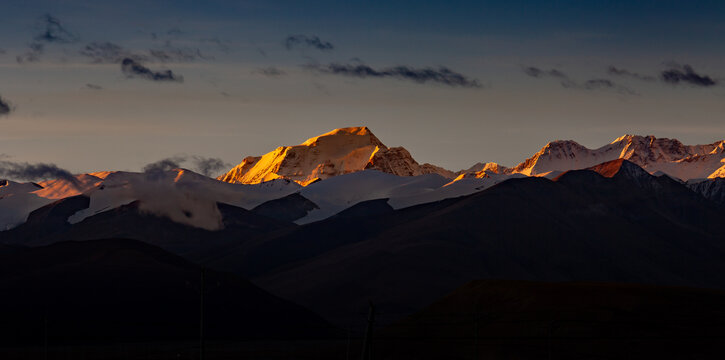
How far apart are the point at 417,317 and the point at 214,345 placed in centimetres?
3331

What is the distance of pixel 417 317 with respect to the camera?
163 m

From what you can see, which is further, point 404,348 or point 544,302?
point 544,302

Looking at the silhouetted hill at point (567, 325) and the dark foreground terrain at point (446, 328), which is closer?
the silhouetted hill at point (567, 325)

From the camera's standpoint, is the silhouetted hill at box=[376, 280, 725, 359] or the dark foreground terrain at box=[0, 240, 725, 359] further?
the dark foreground terrain at box=[0, 240, 725, 359]

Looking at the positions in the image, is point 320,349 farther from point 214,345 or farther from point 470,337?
point 470,337

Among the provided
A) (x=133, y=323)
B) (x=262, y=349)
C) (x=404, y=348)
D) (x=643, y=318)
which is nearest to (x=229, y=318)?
(x=133, y=323)

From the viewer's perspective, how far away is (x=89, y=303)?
195375 mm

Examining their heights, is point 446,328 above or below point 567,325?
above

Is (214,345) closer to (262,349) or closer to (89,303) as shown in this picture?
(262,349)

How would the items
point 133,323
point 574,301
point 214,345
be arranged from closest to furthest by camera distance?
point 574,301 < point 214,345 < point 133,323

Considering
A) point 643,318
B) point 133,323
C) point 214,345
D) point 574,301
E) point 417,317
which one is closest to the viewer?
point 643,318

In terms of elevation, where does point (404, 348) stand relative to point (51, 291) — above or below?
below

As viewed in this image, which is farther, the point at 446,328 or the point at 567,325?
the point at 446,328

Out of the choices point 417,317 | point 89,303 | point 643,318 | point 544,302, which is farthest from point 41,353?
point 643,318
